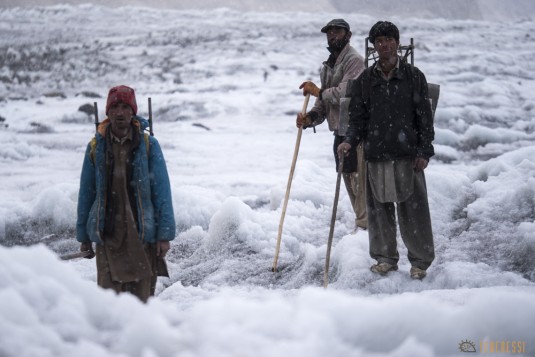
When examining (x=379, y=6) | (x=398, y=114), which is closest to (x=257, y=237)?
(x=398, y=114)

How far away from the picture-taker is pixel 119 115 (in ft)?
9.96

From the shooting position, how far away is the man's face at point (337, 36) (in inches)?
198

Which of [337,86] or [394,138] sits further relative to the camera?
[337,86]

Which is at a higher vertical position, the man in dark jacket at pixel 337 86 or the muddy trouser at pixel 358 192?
the man in dark jacket at pixel 337 86

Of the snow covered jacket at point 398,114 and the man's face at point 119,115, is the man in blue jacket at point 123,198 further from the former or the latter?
the snow covered jacket at point 398,114

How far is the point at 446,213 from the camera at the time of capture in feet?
20.2

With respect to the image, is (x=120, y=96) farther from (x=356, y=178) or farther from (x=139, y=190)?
(x=356, y=178)

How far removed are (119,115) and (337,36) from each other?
8.79ft

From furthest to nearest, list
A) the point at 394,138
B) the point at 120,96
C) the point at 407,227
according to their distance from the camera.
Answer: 1. the point at 407,227
2. the point at 394,138
3. the point at 120,96

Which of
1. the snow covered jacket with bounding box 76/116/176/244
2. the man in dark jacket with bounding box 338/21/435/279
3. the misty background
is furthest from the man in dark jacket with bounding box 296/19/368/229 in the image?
the misty background

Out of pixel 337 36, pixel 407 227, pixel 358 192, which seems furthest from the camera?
pixel 358 192

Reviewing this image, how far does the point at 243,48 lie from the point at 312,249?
25029mm

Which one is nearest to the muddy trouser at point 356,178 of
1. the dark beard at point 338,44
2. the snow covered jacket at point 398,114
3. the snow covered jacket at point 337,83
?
the snow covered jacket at point 337,83

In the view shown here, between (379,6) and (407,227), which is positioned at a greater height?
(379,6)
